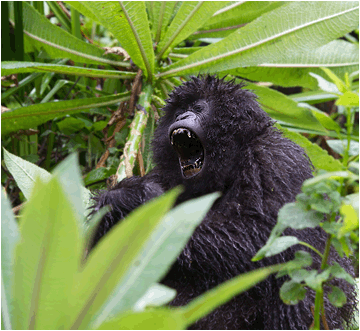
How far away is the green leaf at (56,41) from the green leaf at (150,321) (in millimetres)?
1844

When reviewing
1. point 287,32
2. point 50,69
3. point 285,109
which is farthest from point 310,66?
point 50,69

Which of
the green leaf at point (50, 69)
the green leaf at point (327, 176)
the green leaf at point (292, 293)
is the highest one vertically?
the green leaf at point (50, 69)

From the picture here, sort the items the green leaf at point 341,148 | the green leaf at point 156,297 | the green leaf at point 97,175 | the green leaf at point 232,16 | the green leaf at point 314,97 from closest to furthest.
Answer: the green leaf at point 156,297
the green leaf at point 341,148
the green leaf at point 97,175
the green leaf at point 232,16
the green leaf at point 314,97

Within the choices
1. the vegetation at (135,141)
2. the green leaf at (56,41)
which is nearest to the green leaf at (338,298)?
the vegetation at (135,141)

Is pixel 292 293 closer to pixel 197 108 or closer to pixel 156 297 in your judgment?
pixel 156 297

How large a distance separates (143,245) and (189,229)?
58 mm

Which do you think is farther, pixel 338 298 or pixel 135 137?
pixel 135 137

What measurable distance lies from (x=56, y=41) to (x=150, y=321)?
1.99 meters

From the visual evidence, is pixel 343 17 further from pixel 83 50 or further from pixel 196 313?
pixel 196 313

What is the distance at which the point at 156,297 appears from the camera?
514mm

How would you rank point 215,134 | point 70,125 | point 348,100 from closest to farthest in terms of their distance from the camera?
point 348,100 < point 215,134 < point 70,125

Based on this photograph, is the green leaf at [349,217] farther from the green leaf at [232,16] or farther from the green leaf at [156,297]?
the green leaf at [232,16]

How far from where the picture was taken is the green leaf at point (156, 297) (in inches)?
19.9

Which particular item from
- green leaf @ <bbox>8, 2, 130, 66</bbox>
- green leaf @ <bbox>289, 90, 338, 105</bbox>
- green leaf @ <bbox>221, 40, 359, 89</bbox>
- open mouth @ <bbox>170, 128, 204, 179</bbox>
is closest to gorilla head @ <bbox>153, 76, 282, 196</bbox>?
open mouth @ <bbox>170, 128, 204, 179</bbox>
